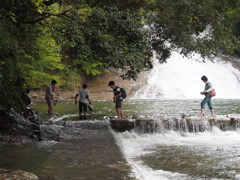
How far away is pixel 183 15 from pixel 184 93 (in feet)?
57.6

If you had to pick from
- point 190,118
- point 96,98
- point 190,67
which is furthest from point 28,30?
point 190,67

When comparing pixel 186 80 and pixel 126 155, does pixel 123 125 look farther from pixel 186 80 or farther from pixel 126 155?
pixel 186 80

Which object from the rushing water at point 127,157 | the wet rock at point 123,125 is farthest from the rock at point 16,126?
the wet rock at point 123,125

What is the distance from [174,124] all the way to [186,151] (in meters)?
3.22

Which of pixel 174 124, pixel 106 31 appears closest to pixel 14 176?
pixel 106 31

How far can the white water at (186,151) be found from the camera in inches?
241

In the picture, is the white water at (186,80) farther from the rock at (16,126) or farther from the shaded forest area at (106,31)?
the rock at (16,126)

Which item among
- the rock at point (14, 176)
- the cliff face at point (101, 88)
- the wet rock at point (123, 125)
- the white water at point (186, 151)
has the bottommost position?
the white water at point (186, 151)

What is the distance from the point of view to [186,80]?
102ft

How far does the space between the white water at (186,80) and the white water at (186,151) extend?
53.3 feet

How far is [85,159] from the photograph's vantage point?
22.4 ft

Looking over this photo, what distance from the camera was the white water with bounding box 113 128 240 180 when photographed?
6.13m

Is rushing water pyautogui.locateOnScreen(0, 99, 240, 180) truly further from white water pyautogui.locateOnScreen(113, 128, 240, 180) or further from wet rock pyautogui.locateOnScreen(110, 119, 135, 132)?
wet rock pyautogui.locateOnScreen(110, 119, 135, 132)

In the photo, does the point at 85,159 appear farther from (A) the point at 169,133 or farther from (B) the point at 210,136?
(B) the point at 210,136
